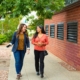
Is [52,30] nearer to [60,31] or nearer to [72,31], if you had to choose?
[60,31]

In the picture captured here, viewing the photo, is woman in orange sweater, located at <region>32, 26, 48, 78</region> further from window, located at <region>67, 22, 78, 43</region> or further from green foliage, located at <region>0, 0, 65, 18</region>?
window, located at <region>67, 22, 78, 43</region>

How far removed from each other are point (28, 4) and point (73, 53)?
280 cm

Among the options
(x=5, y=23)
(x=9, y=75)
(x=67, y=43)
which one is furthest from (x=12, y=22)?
(x=9, y=75)

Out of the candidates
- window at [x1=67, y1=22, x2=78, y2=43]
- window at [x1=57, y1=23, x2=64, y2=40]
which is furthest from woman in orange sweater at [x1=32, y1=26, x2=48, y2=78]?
window at [x1=57, y1=23, x2=64, y2=40]

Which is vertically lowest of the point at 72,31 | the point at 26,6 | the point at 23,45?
the point at 23,45

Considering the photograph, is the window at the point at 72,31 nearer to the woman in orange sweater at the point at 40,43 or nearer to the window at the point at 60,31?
the window at the point at 60,31

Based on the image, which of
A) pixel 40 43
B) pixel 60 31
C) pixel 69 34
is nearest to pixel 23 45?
pixel 40 43

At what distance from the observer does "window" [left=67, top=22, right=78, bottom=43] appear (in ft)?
40.3

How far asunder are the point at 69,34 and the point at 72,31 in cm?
72

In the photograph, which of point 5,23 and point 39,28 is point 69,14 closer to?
point 39,28

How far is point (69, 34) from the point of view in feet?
44.8

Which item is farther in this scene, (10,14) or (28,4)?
(10,14)

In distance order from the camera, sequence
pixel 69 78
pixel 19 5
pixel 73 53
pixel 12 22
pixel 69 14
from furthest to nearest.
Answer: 1. pixel 12 22
2. pixel 69 14
3. pixel 73 53
4. pixel 19 5
5. pixel 69 78

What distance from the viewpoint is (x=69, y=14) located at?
531 inches
